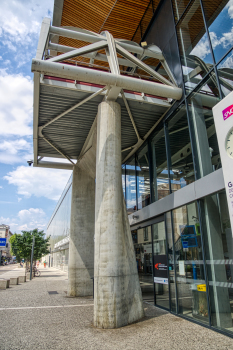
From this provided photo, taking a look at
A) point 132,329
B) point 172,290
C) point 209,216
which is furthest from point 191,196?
point 132,329

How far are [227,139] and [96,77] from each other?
15.0 feet

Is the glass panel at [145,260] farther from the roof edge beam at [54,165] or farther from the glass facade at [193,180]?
the roof edge beam at [54,165]

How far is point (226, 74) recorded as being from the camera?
6.68 meters

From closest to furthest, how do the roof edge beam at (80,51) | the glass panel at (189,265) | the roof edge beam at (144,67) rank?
the glass panel at (189,265), the roof edge beam at (80,51), the roof edge beam at (144,67)

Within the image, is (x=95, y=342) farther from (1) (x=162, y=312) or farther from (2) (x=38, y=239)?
(2) (x=38, y=239)

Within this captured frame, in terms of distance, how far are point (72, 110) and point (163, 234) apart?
242 inches

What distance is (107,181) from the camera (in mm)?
8328

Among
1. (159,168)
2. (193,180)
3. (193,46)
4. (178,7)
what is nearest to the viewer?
(193,180)

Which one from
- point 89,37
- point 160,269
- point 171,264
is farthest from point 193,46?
point 160,269

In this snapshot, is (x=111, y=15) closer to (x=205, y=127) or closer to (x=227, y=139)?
(x=205, y=127)

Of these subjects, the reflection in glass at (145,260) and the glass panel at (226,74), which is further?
the reflection in glass at (145,260)

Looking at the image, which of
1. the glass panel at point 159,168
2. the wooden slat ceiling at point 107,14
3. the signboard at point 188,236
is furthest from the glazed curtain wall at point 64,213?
the signboard at point 188,236

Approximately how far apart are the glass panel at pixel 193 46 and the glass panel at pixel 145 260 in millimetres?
6427

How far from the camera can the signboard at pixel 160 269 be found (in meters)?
9.38
